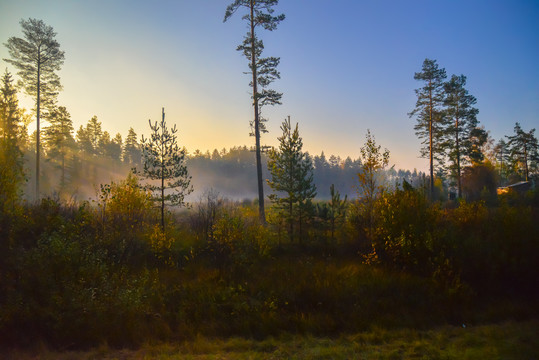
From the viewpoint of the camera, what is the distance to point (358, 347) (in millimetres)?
6805

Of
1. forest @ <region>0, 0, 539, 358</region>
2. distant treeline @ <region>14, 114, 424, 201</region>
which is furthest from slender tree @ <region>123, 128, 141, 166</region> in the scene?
forest @ <region>0, 0, 539, 358</region>

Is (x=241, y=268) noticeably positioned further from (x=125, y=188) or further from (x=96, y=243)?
(x=125, y=188)

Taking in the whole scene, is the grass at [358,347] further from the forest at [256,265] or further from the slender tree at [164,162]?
the slender tree at [164,162]

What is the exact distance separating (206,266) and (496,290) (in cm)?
1082

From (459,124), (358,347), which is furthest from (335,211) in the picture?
(459,124)

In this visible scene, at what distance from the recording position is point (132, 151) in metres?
79.9

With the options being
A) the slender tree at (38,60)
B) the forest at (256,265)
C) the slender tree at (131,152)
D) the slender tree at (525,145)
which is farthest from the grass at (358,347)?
the slender tree at (131,152)

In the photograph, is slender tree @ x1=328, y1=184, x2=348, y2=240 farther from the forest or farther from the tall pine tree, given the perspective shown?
the tall pine tree

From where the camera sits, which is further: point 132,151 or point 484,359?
point 132,151

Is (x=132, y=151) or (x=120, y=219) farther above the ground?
(x=132, y=151)

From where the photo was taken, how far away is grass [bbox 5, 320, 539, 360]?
21.0 feet

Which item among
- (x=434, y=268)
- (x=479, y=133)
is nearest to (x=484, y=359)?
(x=434, y=268)

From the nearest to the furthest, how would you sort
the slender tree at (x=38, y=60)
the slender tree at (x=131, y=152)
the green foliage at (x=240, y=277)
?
the green foliage at (x=240, y=277) < the slender tree at (x=38, y=60) < the slender tree at (x=131, y=152)

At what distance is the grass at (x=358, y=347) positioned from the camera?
6398 mm
